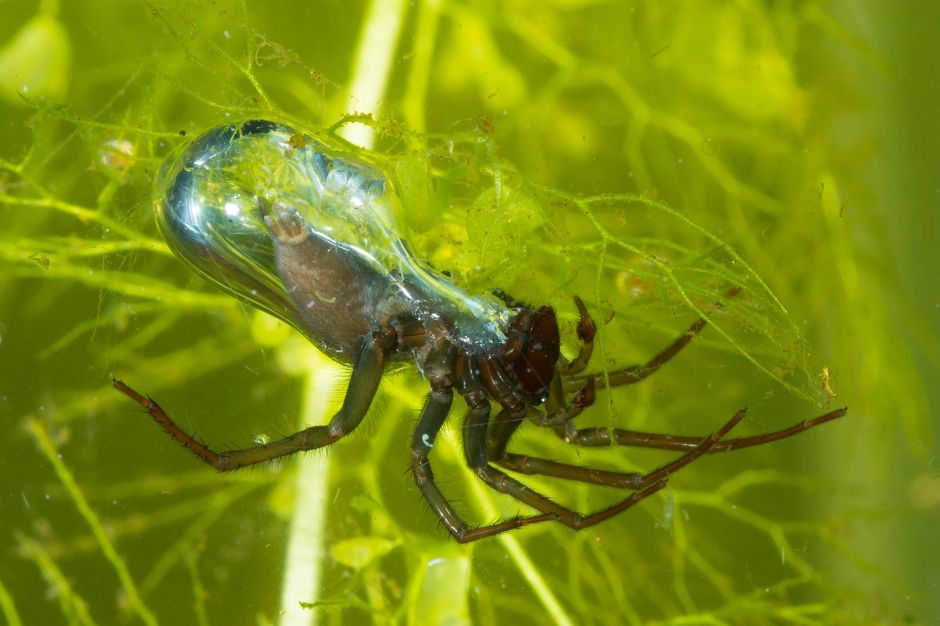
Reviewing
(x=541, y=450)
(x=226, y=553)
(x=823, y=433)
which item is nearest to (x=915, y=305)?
(x=823, y=433)

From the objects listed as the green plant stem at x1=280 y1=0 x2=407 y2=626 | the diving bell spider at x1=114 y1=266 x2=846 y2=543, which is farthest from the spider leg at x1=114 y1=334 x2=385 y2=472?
the green plant stem at x1=280 y1=0 x2=407 y2=626

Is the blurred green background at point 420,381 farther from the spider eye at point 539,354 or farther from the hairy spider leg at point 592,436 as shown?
the spider eye at point 539,354

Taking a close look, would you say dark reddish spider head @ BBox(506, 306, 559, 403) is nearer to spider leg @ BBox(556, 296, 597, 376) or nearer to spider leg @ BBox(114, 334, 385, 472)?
spider leg @ BBox(556, 296, 597, 376)

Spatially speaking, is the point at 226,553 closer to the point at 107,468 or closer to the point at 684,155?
the point at 107,468

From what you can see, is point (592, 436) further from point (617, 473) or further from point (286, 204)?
point (286, 204)

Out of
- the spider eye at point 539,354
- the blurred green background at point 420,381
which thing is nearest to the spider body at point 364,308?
the spider eye at point 539,354

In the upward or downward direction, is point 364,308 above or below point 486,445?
above

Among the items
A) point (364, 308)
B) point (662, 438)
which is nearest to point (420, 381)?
point (364, 308)
